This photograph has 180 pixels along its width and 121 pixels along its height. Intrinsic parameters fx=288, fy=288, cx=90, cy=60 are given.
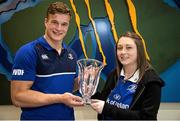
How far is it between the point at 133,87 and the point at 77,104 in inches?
14.9

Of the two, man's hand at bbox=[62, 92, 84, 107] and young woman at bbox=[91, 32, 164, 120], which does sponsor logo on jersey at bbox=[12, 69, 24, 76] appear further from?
young woman at bbox=[91, 32, 164, 120]

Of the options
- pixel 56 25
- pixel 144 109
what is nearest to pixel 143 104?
pixel 144 109

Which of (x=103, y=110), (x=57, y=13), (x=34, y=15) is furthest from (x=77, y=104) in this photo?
(x=34, y=15)

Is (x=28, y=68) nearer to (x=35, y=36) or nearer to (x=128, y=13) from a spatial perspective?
(x=35, y=36)

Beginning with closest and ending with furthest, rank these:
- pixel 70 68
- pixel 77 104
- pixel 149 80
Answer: pixel 77 104 < pixel 149 80 < pixel 70 68

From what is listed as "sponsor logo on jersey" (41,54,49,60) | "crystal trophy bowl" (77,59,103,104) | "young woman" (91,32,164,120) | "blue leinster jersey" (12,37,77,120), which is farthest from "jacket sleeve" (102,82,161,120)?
"sponsor logo on jersey" (41,54,49,60)

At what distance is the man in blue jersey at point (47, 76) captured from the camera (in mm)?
1607

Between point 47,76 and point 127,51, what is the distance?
Answer: 504 mm

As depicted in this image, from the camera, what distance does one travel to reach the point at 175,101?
2.83 meters

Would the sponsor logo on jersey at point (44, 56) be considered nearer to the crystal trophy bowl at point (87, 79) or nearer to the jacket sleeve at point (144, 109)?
the crystal trophy bowl at point (87, 79)

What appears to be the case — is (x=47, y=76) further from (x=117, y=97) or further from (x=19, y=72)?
(x=117, y=97)

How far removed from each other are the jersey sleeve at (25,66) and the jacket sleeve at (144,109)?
465 millimetres

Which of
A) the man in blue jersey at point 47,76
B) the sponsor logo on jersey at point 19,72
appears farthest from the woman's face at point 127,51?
the sponsor logo on jersey at point 19,72

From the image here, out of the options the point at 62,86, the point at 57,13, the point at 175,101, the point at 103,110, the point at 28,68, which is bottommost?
the point at 175,101
